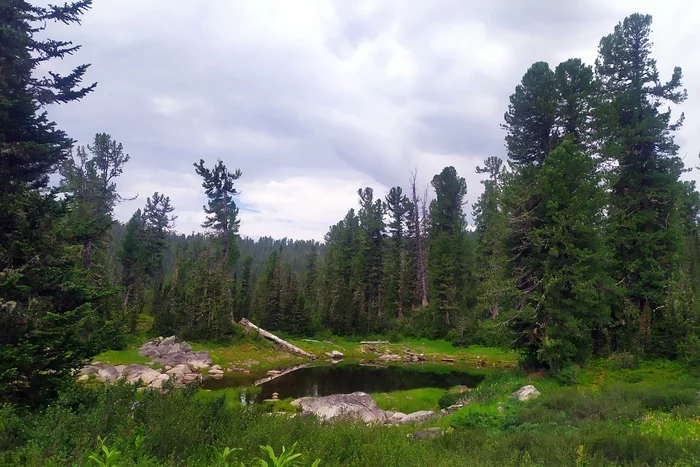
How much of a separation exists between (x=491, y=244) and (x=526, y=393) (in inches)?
1213

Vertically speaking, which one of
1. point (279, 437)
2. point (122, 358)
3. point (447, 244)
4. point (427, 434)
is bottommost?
point (122, 358)

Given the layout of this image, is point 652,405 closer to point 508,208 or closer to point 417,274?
point 508,208

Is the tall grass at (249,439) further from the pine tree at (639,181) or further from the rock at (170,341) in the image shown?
the rock at (170,341)

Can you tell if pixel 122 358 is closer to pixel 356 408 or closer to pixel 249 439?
pixel 356 408

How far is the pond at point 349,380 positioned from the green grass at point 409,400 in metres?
3.42

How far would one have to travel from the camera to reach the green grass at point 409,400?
2019cm

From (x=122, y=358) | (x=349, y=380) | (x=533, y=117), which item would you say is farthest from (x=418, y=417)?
(x=122, y=358)

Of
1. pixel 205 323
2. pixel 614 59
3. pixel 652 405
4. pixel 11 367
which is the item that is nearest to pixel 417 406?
pixel 652 405

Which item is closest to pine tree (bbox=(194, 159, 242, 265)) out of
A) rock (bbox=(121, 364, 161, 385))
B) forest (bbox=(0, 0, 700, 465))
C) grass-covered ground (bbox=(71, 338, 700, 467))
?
forest (bbox=(0, 0, 700, 465))

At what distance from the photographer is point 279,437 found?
660cm

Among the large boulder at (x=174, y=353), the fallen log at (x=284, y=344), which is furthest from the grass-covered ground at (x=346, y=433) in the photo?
the fallen log at (x=284, y=344)

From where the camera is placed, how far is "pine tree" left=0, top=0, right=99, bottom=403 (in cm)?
874

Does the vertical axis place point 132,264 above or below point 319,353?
above

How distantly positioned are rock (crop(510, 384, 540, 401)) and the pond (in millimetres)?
11026
